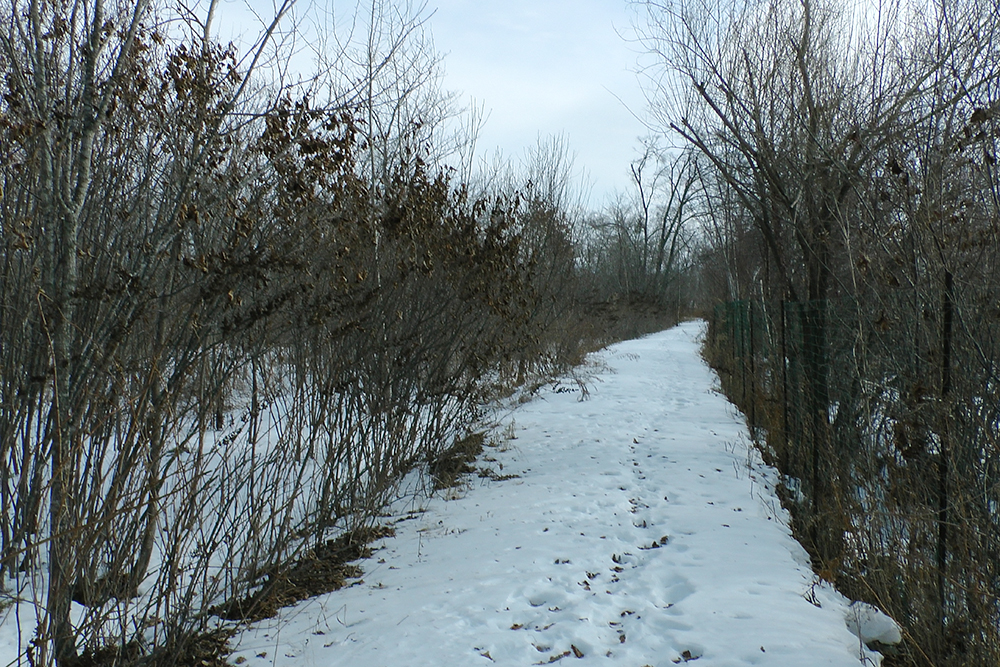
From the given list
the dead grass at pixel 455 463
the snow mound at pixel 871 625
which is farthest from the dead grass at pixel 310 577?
the snow mound at pixel 871 625

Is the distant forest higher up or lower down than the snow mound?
higher up

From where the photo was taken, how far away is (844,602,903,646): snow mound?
3.22m

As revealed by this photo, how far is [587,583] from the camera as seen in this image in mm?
3807

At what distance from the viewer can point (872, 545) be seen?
3312 millimetres

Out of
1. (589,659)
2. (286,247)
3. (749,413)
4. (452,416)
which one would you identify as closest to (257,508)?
(286,247)

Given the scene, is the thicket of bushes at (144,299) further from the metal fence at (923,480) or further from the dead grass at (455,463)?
the metal fence at (923,480)

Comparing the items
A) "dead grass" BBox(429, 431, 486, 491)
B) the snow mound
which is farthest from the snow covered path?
"dead grass" BBox(429, 431, 486, 491)

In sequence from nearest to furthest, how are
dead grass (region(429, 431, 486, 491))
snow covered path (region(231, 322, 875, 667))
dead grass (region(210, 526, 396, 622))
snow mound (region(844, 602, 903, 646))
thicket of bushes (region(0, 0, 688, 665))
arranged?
thicket of bushes (region(0, 0, 688, 665))
snow covered path (region(231, 322, 875, 667))
snow mound (region(844, 602, 903, 646))
dead grass (region(210, 526, 396, 622))
dead grass (region(429, 431, 486, 491))

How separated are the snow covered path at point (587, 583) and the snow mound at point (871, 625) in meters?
0.09

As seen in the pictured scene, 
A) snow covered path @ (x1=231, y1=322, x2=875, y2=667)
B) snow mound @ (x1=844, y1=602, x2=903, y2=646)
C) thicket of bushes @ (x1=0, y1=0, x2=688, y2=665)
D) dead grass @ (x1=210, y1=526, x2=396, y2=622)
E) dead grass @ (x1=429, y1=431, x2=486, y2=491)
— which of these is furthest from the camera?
dead grass @ (x1=429, y1=431, x2=486, y2=491)

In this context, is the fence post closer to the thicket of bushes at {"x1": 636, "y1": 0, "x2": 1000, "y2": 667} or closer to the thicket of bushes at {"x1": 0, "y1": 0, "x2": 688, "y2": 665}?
the thicket of bushes at {"x1": 636, "y1": 0, "x2": 1000, "y2": 667}

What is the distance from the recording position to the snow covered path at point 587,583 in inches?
122

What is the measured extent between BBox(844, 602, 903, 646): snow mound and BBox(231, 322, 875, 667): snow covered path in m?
0.09

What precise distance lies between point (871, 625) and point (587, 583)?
4.59ft
